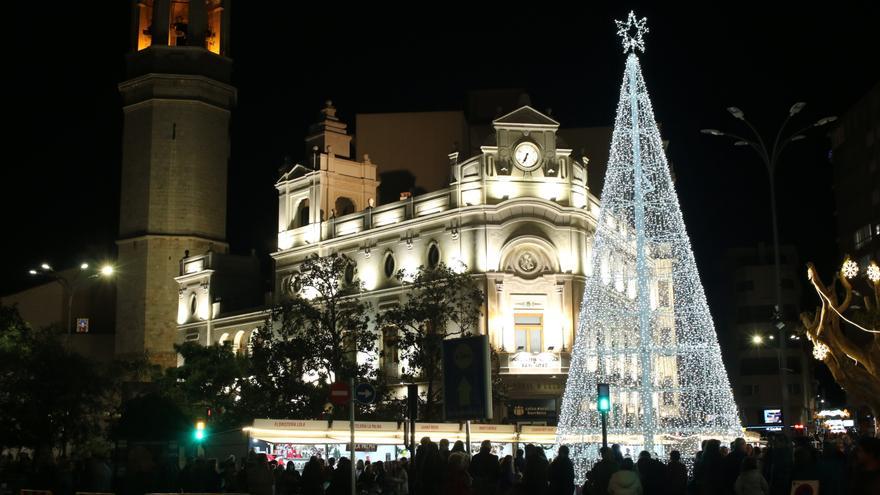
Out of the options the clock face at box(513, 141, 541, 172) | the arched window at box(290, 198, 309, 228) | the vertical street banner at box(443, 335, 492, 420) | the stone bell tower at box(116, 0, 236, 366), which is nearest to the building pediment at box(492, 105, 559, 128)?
the clock face at box(513, 141, 541, 172)

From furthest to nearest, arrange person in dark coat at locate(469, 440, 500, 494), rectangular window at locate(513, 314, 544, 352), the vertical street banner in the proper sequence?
rectangular window at locate(513, 314, 544, 352) → person in dark coat at locate(469, 440, 500, 494) → the vertical street banner

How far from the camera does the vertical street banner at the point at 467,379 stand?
Answer: 19.0 metres

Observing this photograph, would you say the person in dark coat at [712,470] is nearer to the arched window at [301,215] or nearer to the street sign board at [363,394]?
the street sign board at [363,394]

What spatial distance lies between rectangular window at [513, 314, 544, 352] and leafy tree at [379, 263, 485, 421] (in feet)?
8.18

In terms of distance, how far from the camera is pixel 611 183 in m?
35.7

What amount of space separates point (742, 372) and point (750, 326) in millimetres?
4257

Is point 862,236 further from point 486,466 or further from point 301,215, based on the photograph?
point 486,466

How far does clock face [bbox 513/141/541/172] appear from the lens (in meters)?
58.7

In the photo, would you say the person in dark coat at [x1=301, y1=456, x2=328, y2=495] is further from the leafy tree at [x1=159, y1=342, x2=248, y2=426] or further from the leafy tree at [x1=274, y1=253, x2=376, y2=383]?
the leafy tree at [x1=159, y1=342, x2=248, y2=426]

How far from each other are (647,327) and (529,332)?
2538cm

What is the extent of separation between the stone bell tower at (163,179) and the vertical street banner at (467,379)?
2350 inches

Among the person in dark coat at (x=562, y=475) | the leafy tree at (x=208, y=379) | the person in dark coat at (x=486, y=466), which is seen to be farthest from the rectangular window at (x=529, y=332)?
the person in dark coat at (x=562, y=475)

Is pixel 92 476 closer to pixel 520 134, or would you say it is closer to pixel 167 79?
pixel 520 134

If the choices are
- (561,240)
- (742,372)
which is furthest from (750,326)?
(561,240)
